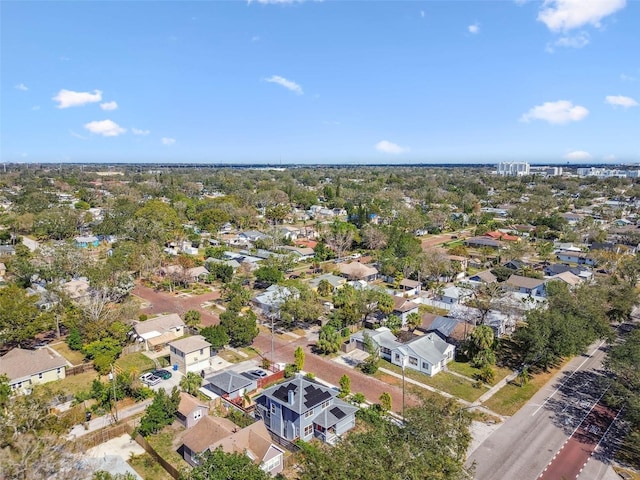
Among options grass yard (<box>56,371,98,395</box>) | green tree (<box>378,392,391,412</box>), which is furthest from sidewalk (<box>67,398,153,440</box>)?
green tree (<box>378,392,391,412</box>)

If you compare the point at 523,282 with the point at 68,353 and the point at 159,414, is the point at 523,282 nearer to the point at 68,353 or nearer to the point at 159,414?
the point at 159,414

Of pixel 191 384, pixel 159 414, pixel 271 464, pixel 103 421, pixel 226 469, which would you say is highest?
pixel 226 469

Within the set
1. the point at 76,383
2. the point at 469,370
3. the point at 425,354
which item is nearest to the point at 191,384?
the point at 76,383

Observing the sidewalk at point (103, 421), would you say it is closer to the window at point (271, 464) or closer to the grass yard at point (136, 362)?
the grass yard at point (136, 362)

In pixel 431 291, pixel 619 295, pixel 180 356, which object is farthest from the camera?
pixel 431 291

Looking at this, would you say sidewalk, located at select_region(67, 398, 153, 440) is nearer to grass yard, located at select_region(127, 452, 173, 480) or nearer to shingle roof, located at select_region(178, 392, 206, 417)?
shingle roof, located at select_region(178, 392, 206, 417)

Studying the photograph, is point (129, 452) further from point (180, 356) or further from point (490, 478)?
point (490, 478)

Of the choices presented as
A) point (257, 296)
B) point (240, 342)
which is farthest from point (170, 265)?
point (240, 342)
